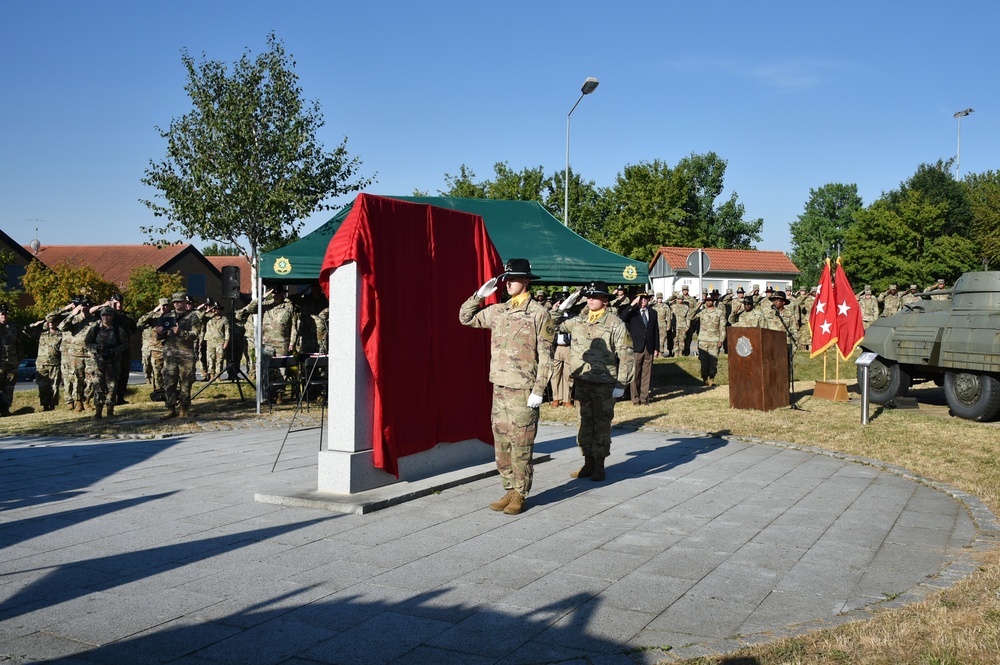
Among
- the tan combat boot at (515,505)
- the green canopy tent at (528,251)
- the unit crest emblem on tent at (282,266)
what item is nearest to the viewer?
the tan combat boot at (515,505)

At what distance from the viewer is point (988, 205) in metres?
53.6

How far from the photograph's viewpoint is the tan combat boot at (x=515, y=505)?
24.9ft

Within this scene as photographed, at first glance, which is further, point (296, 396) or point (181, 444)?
point (296, 396)

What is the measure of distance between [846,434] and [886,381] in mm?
4427

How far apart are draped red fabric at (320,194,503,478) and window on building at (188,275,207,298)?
66.7 meters

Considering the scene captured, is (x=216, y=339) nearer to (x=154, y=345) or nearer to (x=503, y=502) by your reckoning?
(x=154, y=345)

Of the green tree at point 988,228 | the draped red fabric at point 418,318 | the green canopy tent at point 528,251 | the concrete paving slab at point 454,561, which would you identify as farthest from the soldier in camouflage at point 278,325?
the green tree at point 988,228

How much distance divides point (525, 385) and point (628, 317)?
346 inches

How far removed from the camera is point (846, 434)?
12422 mm

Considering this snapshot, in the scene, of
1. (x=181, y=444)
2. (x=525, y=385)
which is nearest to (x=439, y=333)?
(x=525, y=385)

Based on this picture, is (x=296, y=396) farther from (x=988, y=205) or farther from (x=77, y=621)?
(x=988, y=205)

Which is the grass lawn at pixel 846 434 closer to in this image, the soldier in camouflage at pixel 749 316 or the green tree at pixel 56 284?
the soldier in camouflage at pixel 749 316

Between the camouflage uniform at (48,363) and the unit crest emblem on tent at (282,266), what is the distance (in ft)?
17.8

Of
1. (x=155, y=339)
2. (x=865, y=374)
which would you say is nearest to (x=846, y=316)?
(x=865, y=374)
